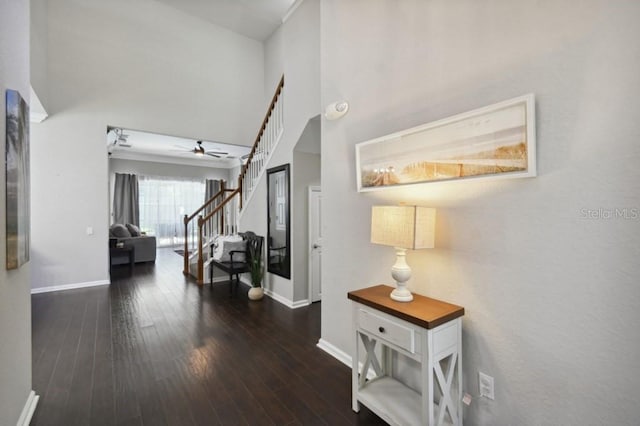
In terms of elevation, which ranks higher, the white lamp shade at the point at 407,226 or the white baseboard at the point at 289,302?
the white lamp shade at the point at 407,226

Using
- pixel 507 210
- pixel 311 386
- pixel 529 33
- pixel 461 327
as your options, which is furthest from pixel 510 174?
pixel 311 386

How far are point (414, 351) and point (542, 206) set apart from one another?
102 centimetres

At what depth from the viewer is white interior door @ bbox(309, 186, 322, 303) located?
163 inches

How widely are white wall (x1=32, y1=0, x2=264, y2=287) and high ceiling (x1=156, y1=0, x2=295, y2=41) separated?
0.22m

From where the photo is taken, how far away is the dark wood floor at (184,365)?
193cm

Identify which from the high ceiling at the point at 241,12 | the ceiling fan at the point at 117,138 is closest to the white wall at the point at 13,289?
the high ceiling at the point at 241,12

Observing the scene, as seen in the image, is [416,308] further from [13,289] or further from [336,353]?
[13,289]

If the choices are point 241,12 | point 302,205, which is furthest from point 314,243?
point 241,12

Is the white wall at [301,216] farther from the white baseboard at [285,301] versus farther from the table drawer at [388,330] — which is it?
the table drawer at [388,330]

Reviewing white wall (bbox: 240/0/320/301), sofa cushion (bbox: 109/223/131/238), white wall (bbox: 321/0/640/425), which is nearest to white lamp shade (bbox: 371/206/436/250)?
white wall (bbox: 321/0/640/425)

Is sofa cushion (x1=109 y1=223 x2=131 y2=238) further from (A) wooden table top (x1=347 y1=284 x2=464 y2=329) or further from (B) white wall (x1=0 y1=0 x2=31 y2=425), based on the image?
(A) wooden table top (x1=347 y1=284 x2=464 y2=329)

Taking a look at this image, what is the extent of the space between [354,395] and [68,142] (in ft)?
19.6

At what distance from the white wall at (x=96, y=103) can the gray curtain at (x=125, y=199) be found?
14.6 feet

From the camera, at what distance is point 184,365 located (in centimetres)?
250
